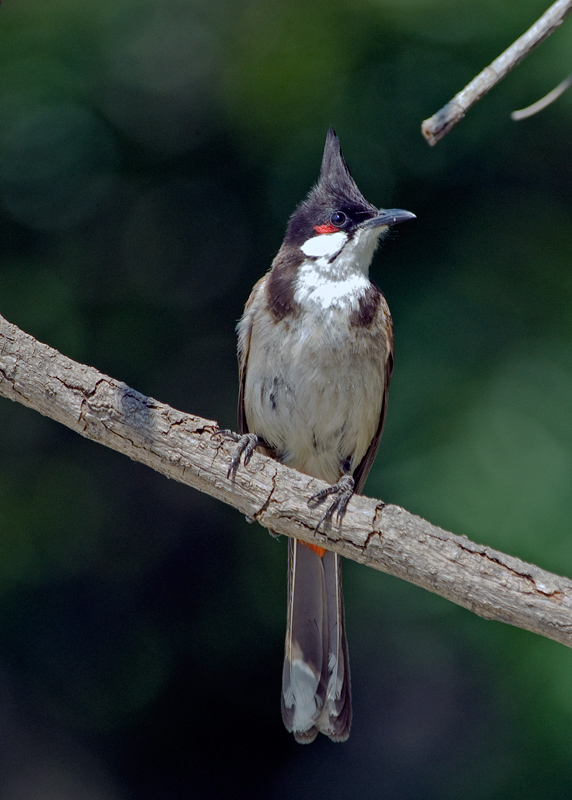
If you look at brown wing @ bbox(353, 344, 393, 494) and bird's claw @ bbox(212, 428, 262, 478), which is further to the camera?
brown wing @ bbox(353, 344, 393, 494)

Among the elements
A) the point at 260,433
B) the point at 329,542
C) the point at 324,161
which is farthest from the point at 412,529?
the point at 324,161

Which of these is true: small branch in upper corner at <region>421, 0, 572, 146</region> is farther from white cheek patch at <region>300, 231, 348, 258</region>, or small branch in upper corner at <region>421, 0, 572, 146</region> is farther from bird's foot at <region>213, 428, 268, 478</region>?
white cheek patch at <region>300, 231, 348, 258</region>

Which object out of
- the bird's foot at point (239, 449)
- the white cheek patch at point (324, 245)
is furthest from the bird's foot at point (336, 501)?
the white cheek patch at point (324, 245)

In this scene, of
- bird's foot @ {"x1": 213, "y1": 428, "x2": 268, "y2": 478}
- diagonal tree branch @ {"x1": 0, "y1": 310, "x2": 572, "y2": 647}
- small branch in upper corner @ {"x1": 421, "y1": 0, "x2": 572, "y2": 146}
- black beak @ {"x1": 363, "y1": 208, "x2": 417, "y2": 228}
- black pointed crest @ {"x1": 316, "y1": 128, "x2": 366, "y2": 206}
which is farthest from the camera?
black pointed crest @ {"x1": 316, "y1": 128, "x2": 366, "y2": 206}

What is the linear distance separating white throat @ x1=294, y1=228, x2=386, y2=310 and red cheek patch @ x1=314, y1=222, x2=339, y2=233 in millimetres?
15

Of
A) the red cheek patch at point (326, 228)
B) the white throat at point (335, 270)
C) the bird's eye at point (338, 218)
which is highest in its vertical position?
the bird's eye at point (338, 218)

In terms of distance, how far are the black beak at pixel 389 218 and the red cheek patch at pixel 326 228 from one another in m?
0.12

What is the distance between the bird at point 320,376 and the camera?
2865 mm

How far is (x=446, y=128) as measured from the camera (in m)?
1.48

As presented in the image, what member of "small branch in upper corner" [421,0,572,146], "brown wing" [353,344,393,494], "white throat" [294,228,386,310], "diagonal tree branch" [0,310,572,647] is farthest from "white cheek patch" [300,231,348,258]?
"small branch in upper corner" [421,0,572,146]

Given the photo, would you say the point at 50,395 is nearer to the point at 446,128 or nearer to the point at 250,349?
the point at 250,349

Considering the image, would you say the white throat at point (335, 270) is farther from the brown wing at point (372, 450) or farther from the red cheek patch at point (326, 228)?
the brown wing at point (372, 450)

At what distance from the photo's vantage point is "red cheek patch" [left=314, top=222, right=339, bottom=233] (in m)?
3.07

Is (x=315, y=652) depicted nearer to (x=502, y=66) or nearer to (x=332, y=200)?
(x=332, y=200)
